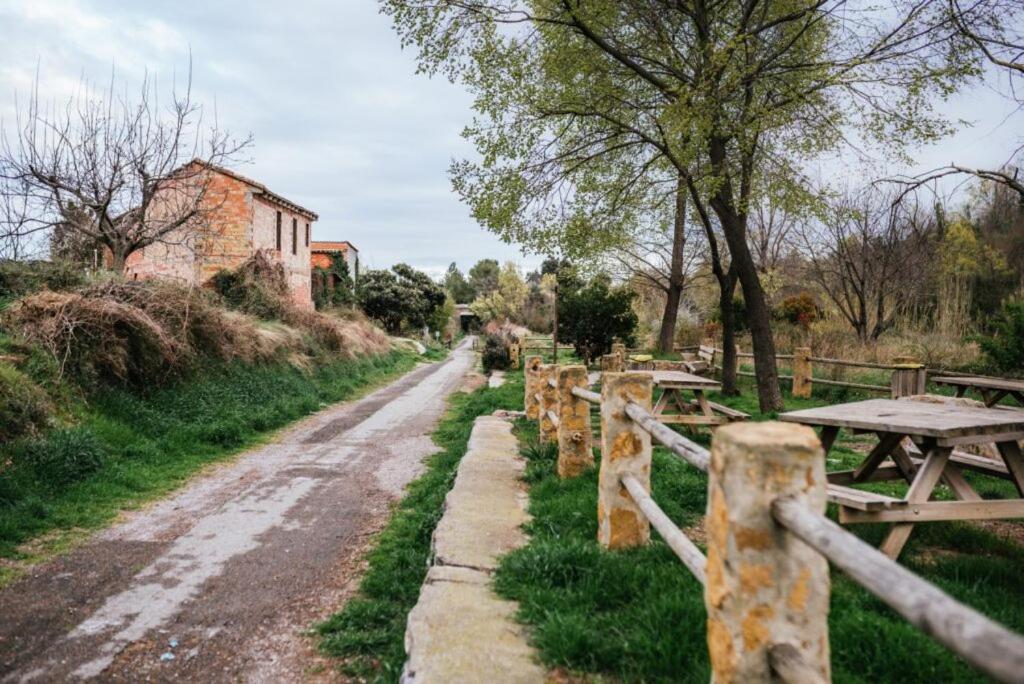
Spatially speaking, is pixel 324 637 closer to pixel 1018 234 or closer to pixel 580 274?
pixel 580 274

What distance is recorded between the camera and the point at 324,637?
12.0ft


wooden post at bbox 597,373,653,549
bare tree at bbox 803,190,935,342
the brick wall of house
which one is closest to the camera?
wooden post at bbox 597,373,653,549

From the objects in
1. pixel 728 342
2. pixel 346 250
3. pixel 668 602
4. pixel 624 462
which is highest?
pixel 346 250

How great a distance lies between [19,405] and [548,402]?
580 cm

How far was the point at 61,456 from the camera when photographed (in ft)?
Result: 21.7

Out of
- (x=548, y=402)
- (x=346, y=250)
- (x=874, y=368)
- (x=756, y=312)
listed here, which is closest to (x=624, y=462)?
(x=548, y=402)

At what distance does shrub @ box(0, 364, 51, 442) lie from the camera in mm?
6535

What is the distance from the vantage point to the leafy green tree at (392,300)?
3897cm

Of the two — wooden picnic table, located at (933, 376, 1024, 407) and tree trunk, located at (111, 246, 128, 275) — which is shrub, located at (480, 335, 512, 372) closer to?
tree trunk, located at (111, 246, 128, 275)

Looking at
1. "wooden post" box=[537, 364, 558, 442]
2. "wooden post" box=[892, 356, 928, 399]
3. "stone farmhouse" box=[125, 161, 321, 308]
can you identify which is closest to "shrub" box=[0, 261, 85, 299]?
"wooden post" box=[537, 364, 558, 442]

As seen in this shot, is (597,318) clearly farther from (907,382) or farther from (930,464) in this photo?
(930,464)

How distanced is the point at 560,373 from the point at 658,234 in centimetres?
1620

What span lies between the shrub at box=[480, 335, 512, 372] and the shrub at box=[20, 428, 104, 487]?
1662 cm

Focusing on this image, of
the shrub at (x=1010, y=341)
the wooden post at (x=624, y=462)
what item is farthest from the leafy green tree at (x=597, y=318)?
the wooden post at (x=624, y=462)
